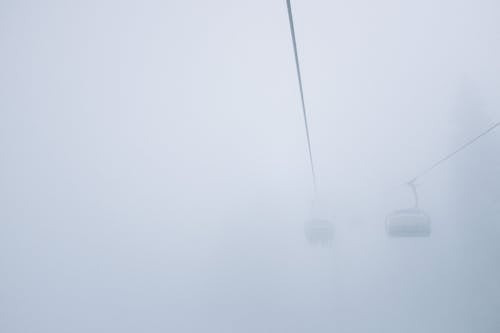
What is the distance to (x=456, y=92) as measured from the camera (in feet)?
23.0

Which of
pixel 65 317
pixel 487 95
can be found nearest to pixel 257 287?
pixel 65 317

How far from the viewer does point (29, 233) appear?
11797mm

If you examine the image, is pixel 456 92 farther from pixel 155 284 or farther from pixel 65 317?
pixel 65 317

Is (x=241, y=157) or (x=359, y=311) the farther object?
(x=241, y=157)

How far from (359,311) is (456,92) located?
18.5 feet

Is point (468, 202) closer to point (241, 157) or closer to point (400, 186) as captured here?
point (400, 186)

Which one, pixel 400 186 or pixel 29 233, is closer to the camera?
pixel 400 186

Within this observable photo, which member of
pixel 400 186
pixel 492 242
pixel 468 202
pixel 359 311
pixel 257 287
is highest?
pixel 400 186

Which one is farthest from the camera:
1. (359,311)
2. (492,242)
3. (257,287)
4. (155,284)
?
(155,284)

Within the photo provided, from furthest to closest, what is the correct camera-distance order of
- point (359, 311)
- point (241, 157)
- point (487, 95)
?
point (241, 157), point (359, 311), point (487, 95)

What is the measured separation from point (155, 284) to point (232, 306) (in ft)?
8.65

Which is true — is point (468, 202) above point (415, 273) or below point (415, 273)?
above

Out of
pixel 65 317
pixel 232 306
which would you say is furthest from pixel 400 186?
pixel 65 317

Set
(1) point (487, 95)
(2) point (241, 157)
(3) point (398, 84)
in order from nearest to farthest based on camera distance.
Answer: (3) point (398, 84) < (1) point (487, 95) < (2) point (241, 157)
